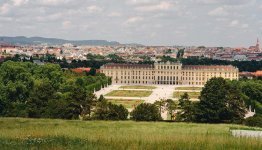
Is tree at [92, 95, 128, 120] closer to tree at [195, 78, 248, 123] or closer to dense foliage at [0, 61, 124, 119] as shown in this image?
dense foliage at [0, 61, 124, 119]

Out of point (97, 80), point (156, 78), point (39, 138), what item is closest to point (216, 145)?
point (39, 138)

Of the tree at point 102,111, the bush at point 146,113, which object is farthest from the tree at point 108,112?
the bush at point 146,113

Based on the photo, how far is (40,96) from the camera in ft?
100.0

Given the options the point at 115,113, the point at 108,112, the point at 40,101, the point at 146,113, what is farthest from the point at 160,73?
the point at 108,112

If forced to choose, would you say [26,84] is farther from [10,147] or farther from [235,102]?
[10,147]

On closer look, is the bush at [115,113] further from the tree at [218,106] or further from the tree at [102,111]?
the tree at [218,106]

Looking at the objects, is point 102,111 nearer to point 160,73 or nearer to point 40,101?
point 40,101

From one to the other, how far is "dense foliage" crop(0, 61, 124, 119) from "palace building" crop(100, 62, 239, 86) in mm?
34336

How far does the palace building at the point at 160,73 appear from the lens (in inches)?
3755

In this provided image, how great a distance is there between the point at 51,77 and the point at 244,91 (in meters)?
22.4

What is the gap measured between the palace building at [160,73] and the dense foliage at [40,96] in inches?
1352

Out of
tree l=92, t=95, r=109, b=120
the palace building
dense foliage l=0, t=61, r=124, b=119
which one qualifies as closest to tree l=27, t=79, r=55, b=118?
dense foliage l=0, t=61, r=124, b=119

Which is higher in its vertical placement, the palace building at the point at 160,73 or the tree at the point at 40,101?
the tree at the point at 40,101

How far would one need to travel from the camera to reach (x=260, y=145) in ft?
33.0
